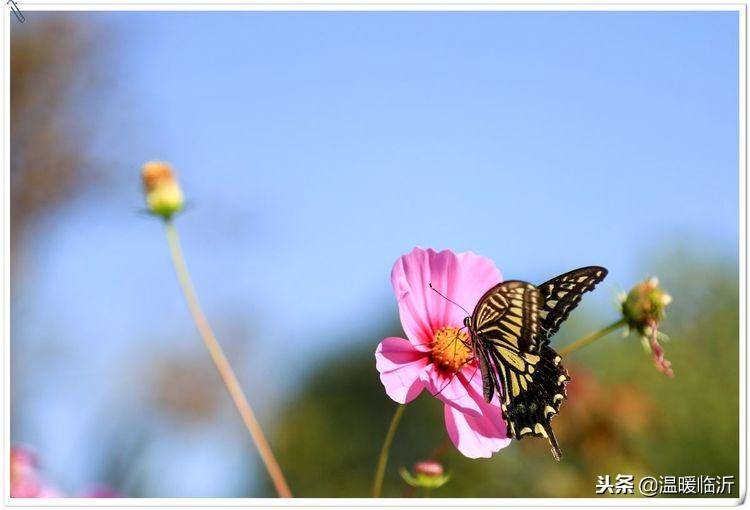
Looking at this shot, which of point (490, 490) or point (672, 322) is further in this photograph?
point (672, 322)

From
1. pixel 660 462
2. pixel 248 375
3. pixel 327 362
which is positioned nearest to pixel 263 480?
pixel 248 375

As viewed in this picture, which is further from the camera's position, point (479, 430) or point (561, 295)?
point (561, 295)

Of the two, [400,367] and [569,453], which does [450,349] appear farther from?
[569,453]

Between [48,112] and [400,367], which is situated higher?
[48,112]

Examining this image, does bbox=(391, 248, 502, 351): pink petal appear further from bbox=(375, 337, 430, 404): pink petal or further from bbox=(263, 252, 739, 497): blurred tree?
bbox=(263, 252, 739, 497): blurred tree

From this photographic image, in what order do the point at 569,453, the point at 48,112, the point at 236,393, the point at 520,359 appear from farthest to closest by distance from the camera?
the point at 48,112
the point at 569,453
the point at 520,359
the point at 236,393

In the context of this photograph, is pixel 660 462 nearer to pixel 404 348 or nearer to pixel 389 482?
pixel 389 482

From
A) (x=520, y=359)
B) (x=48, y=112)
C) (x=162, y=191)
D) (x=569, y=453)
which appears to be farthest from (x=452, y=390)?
(x=48, y=112)
